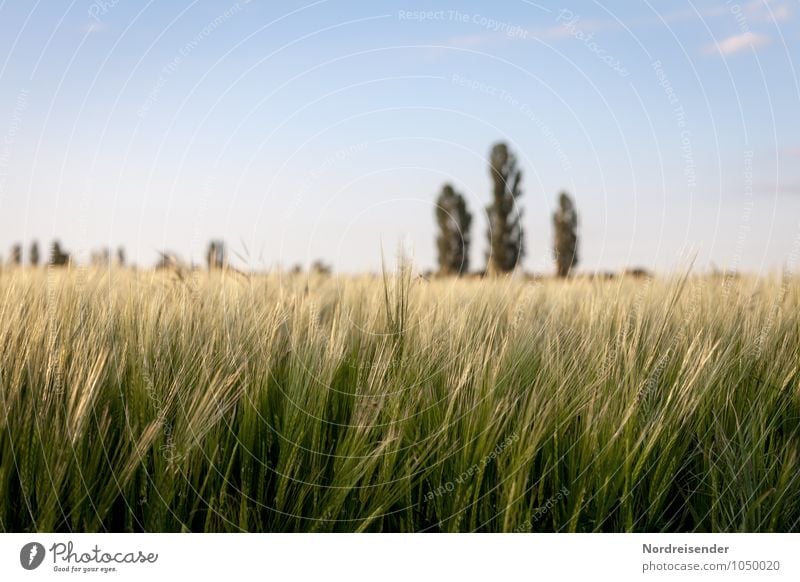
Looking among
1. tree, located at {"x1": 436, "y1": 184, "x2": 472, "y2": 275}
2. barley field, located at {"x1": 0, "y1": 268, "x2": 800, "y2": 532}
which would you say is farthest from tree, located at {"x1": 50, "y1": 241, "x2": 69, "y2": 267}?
tree, located at {"x1": 436, "y1": 184, "x2": 472, "y2": 275}

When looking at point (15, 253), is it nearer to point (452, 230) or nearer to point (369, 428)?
point (369, 428)

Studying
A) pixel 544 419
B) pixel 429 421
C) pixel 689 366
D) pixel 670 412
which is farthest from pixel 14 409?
pixel 689 366

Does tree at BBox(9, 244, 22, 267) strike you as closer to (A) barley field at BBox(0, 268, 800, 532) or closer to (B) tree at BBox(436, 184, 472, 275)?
(A) barley field at BBox(0, 268, 800, 532)

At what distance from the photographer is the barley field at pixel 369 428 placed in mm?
2027

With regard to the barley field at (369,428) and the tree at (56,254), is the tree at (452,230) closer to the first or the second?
the tree at (56,254)

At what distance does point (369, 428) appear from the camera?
204 centimetres

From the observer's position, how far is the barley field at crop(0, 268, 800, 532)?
6.65ft

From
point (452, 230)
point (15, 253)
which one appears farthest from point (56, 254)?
point (452, 230)
